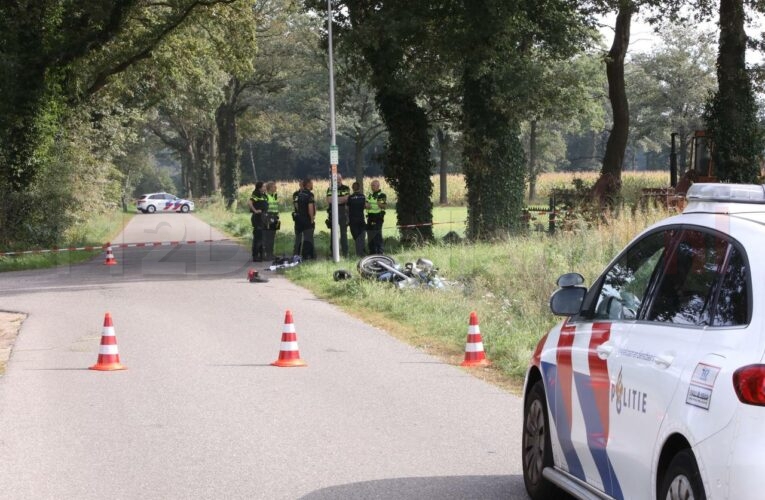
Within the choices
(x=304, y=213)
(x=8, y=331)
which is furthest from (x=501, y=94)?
(x=8, y=331)

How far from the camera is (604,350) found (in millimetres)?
5738

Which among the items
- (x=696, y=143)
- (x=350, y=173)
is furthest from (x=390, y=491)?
(x=350, y=173)

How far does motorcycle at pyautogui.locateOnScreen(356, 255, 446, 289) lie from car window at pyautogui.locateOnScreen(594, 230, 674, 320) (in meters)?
13.6

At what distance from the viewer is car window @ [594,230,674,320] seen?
5.65 meters

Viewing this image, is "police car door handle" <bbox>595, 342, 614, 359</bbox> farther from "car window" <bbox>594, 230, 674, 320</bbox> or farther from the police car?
"car window" <bbox>594, 230, 674, 320</bbox>

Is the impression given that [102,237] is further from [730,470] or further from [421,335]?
[730,470]

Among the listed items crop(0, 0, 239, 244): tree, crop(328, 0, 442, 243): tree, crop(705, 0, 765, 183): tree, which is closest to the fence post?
crop(328, 0, 442, 243): tree

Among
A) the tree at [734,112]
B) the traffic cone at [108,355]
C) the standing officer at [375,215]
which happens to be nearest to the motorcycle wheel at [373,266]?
the standing officer at [375,215]

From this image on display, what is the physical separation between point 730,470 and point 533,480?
9.11 ft

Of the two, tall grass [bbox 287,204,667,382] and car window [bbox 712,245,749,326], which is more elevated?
car window [bbox 712,245,749,326]

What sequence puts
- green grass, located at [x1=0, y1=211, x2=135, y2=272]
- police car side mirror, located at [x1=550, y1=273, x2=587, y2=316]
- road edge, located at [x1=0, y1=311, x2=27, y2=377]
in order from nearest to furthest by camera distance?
police car side mirror, located at [x1=550, y1=273, x2=587, y2=316], road edge, located at [x1=0, y1=311, x2=27, y2=377], green grass, located at [x1=0, y1=211, x2=135, y2=272]

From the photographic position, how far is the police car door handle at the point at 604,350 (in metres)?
5.65

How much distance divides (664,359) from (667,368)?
0.07 metres

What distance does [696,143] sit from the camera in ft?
109
